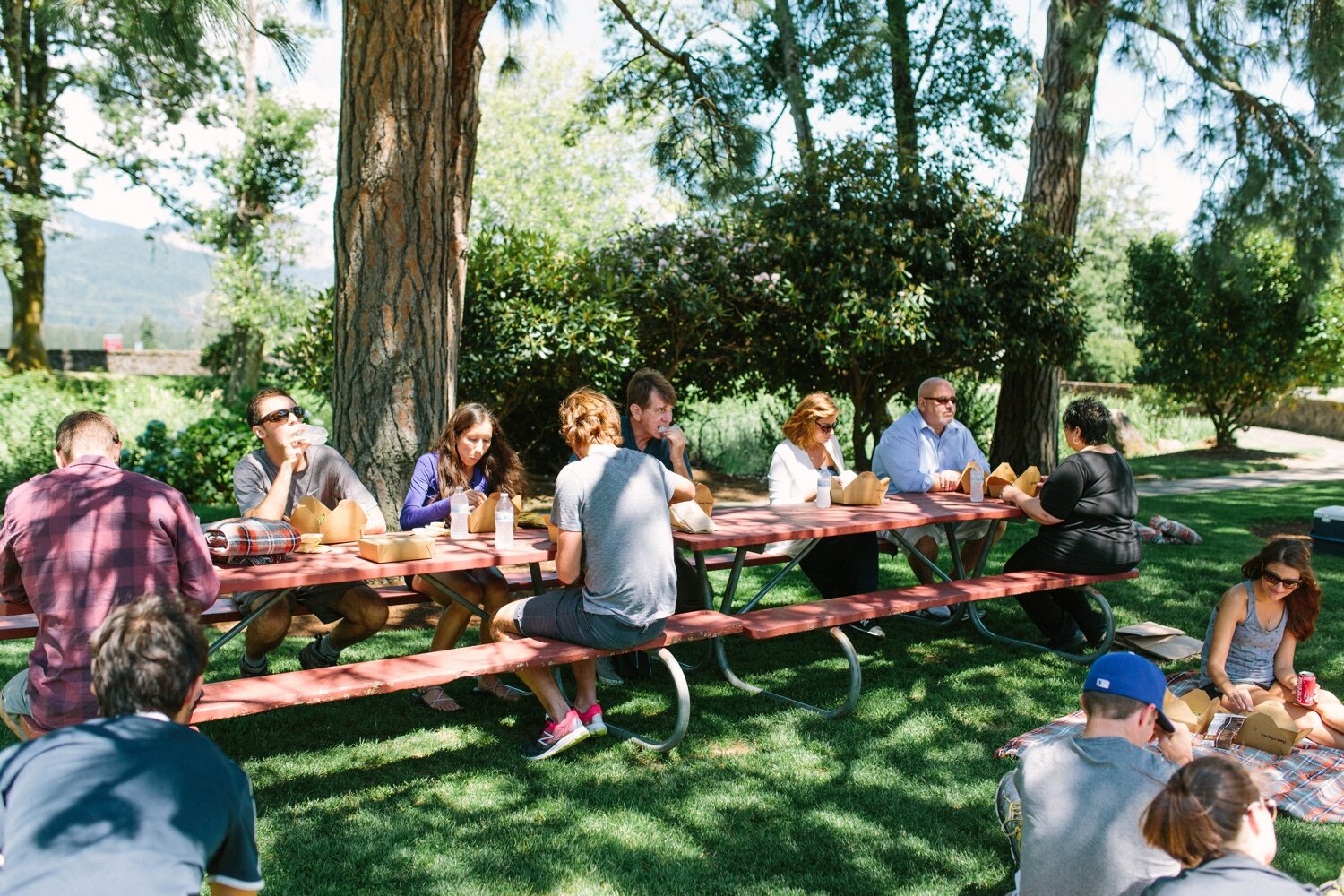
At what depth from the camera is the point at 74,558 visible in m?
3.04

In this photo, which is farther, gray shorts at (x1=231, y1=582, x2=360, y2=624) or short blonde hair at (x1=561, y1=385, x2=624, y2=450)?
gray shorts at (x1=231, y1=582, x2=360, y2=624)

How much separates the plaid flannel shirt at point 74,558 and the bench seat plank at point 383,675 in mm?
395

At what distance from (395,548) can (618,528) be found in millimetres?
820

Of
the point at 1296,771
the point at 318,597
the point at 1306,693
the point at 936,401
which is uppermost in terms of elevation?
the point at 936,401

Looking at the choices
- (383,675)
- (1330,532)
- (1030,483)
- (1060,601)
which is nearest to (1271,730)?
(1060,601)

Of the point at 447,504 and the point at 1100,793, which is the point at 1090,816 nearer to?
the point at 1100,793

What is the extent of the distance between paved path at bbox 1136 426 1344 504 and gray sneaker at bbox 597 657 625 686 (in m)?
8.63

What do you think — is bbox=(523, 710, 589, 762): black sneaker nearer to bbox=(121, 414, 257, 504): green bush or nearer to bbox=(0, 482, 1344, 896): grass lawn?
bbox=(0, 482, 1344, 896): grass lawn

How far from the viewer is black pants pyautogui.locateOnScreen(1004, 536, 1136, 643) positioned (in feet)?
18.2

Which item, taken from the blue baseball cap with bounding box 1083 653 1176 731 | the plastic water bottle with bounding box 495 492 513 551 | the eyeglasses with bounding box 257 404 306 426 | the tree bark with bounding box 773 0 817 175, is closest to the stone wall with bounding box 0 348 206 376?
the tree bark with bounding box 773 0 817 175

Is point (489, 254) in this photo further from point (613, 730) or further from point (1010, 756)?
point (1010, 756)

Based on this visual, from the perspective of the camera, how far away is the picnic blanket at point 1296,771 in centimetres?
365

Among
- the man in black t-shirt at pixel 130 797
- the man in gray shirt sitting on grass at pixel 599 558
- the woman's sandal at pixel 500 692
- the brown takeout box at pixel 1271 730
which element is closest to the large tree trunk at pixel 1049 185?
the brown takeout box at pixel 1271 730

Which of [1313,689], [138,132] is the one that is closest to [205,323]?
[138,132]
